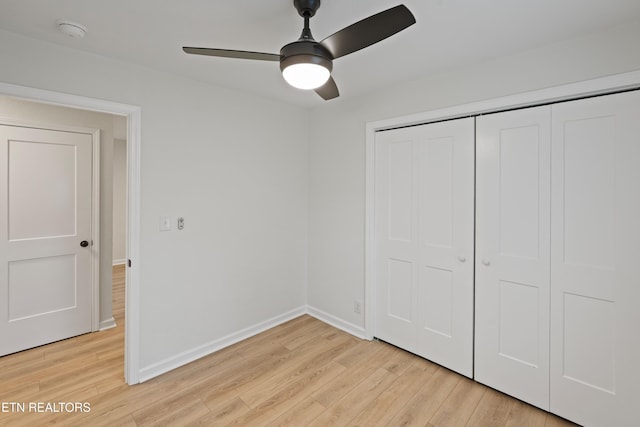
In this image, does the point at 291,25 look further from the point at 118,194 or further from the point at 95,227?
the point at 118,194

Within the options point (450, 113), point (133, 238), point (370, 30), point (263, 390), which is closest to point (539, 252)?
point (450, 113)

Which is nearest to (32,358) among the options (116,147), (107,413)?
(107,413)

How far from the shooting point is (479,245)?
7.55 ft

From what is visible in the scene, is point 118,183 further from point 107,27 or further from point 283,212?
point 107,27

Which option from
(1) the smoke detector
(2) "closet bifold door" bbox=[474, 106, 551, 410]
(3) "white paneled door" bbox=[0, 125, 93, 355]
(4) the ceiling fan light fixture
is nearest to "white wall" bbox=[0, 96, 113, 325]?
(3) "white paneled door" bbox=[0, 125, 93, 355]

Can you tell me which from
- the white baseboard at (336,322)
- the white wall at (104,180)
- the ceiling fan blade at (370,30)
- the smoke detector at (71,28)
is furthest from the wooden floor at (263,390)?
the smoke detector at (71,28)

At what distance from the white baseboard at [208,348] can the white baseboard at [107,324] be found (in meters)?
1.20

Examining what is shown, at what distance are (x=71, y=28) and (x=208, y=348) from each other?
8.09ft

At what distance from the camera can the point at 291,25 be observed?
1721mm

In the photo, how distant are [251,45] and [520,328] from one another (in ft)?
8.48

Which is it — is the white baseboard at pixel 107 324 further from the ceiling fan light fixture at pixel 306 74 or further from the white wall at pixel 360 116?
the ceiling fan light fixture at pixel 306 74

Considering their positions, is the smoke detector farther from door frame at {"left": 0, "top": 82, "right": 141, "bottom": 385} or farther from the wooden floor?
the wooden floor

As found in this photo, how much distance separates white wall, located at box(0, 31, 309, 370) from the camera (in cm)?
213

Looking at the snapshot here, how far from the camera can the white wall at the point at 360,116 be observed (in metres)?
1.81
